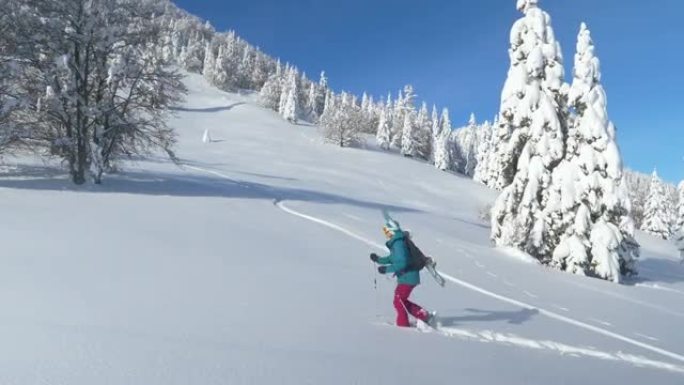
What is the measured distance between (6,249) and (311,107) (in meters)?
133

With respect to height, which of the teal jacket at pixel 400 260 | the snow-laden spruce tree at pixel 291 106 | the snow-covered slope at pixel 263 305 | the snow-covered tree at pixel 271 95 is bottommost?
the snow-covered slope at pixel 263 305

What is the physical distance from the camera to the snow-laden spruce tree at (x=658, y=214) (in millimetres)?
73062

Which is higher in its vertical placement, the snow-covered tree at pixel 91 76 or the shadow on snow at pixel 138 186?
the snow-covered tree at pixel 91 76

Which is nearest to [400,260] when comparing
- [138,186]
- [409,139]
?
[138,186]

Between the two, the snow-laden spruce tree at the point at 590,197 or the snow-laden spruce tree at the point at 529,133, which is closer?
the snow-laden spruce tree at the point at 590,197

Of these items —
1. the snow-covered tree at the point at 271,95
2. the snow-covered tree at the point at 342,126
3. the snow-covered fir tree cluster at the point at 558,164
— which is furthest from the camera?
the snow-covered tree at the point at 271,95

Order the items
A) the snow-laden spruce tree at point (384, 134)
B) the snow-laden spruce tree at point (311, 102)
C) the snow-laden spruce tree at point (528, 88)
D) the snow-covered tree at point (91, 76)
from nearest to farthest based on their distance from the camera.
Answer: the snow-covered tree at point (91, 76)
the snow-laden spruce tree at point (528, 88)
the snow-laden spruce tree at point (384, 134)
the snow-laden spruce tree at point (311, 102)

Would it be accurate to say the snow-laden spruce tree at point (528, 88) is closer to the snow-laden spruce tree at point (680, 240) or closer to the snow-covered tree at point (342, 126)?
the snow-laden spruce tree at point (680, 240)

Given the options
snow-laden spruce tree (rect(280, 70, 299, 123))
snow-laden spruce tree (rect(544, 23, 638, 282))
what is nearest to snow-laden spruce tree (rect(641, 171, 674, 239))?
snow-laden spruce tree (rect(544, 23, 638, 282))

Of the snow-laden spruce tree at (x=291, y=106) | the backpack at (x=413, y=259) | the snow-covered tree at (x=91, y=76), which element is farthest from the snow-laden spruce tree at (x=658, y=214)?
the backpack at (x=413, y=259)

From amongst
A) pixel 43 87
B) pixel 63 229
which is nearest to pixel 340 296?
pixel 63 229

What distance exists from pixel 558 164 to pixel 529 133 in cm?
187

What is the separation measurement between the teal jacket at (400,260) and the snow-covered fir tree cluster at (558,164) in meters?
16.3

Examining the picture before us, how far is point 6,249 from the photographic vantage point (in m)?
9.55
